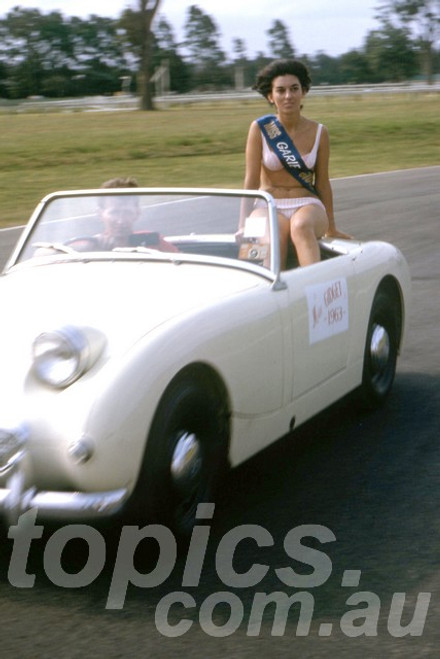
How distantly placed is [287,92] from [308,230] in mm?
945

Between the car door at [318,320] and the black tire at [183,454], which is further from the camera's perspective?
the car door at [318,320]

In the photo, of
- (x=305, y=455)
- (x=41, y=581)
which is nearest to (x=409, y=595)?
A: (x=41, y=581)

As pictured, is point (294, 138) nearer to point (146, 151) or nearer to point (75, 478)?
point (75, 478)

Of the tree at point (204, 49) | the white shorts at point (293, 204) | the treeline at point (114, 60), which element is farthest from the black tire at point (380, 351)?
the tree at point (204, 49)

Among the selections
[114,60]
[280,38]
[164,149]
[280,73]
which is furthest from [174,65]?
[280,73]

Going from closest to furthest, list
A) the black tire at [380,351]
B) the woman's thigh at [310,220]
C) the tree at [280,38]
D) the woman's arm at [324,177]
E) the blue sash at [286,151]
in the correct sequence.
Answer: the woman's thigh at [310,220] → the black tire at [380,351] → the blue sash at [286,151] → the woman's arm at [324,177] → the tree at [280,38]

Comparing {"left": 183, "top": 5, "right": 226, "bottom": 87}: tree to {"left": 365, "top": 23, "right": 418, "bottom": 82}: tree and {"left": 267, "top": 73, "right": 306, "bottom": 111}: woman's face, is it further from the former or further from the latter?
{"left": 267, "top": 73, "right": 306, "bottom": 111}: woman's face

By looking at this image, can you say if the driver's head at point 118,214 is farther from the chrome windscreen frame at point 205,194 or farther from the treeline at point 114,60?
the treeline at point 114,60

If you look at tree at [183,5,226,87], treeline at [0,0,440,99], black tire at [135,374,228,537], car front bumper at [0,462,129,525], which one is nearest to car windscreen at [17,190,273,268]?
black tire at [135,374,228,537]

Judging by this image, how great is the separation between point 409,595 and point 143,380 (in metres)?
1.11

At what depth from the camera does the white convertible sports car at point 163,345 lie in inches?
152

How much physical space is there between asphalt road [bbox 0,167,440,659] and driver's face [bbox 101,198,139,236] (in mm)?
1196

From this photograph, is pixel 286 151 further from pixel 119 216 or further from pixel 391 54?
pixel 391 54

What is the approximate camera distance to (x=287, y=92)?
634 cm
